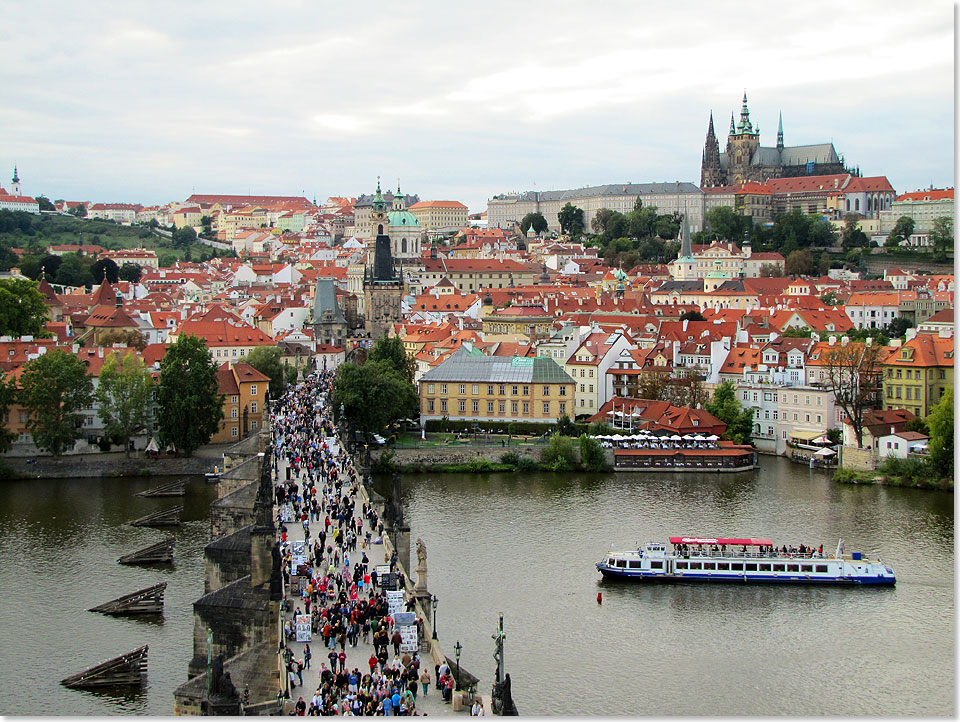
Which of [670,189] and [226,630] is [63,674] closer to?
[226,630]

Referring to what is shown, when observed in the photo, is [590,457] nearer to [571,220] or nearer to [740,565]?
[740,565]

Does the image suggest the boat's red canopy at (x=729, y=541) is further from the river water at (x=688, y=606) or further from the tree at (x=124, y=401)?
the tree at (x=124, y=401)

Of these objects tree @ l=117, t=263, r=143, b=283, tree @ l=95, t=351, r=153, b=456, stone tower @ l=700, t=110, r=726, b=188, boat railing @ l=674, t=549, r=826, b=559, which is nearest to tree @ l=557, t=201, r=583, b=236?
stone tower @ l=700, t=110, r=726, b=188

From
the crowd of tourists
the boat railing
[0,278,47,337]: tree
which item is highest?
[0,278,47,337]: tree

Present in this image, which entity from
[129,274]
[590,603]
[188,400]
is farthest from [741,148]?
[590,603]

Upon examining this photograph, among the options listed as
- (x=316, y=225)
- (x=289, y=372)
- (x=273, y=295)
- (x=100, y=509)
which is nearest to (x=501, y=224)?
(x=316, y=225)

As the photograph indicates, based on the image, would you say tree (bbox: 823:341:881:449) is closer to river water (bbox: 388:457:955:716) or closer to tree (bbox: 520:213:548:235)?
river water (bbox: 388:457:955:716)
